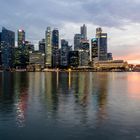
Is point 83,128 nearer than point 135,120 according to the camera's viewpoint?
Yes

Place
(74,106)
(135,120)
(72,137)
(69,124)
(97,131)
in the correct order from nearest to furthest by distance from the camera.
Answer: (72,137)
(97,131)
(69,124)
(135,120)
(74,106)

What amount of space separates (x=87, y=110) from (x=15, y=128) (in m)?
13.9

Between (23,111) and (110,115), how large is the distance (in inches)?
421

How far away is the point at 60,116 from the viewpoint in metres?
38.2

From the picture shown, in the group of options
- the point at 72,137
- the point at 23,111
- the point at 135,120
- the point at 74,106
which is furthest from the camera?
the point at 74,106

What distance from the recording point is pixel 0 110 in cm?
4222

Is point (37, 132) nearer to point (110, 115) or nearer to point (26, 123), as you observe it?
point (26, 123)

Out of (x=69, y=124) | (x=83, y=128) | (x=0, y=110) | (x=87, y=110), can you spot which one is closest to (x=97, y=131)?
(x=83, y=128)

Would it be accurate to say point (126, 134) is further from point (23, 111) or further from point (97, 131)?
point (23, 111)

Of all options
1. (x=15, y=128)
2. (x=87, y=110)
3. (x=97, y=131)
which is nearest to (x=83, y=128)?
(x=97, y=131)

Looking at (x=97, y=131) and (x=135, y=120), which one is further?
(x=135, y=120)

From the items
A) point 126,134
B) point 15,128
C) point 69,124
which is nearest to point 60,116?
point 69,124

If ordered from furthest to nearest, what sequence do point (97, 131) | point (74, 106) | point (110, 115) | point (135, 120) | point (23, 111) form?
point (74, 106)
point (23, 111)
point (110, 115)
point (135, 120)
point (97, 131)

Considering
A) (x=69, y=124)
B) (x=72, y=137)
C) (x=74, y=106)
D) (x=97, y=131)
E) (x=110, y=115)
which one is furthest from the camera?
(x=74, y=106)
